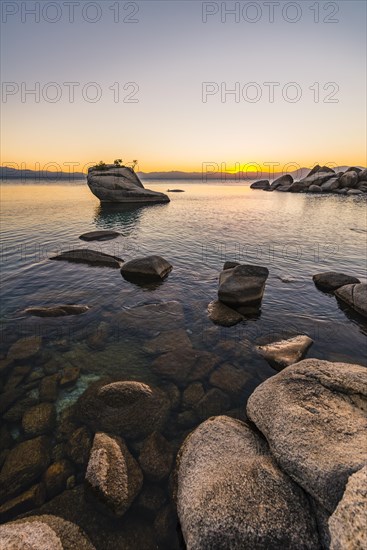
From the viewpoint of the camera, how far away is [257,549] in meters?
3.95

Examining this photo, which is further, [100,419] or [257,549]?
[100,419]

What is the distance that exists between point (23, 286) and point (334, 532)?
17.3 metres

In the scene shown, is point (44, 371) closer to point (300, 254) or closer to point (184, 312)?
point (184, 312)

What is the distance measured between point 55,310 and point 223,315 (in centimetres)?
815

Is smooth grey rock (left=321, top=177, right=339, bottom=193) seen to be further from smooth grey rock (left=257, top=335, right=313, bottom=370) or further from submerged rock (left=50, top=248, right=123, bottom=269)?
smooth grey rock (left=257, top=335, right=313, bottom=370)

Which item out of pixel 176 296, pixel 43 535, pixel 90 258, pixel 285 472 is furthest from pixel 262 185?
pixel 43 535

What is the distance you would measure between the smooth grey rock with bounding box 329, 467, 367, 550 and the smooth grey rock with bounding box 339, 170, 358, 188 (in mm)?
119136

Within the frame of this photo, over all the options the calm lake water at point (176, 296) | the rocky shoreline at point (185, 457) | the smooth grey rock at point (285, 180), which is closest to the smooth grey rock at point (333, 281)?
the calm lake water at point (176, 296)

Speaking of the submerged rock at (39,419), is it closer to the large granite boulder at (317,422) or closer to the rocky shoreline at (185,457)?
the rocky shoreline at (185,457)

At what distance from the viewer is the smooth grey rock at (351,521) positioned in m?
3.08

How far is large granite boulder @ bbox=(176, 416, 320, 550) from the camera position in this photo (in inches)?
159

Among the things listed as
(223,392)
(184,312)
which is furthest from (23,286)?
(223,392)

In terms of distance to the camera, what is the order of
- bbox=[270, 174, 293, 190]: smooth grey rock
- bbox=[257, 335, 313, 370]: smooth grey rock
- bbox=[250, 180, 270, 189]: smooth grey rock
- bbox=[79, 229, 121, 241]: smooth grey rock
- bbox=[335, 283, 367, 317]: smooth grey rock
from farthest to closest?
bbox=[250, 180, 270, 189]: smooth grey rock → bbox=[270, 174, 293, 190]: smooth grey rock → bbox=[79, 229, 121, 241]: smooth grey rock → bbox=[335, 283, 367, 317]: smooth grey rock → bbox=[257, 335, 313, 370]: smooth grey rock

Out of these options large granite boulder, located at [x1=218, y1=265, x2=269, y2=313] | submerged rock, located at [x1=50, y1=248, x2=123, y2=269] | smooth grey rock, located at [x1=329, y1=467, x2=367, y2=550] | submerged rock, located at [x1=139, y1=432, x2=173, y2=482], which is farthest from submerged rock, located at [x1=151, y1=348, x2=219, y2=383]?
submerged rock, located at [x1=50, y1=248, x2=123, y2=269]
